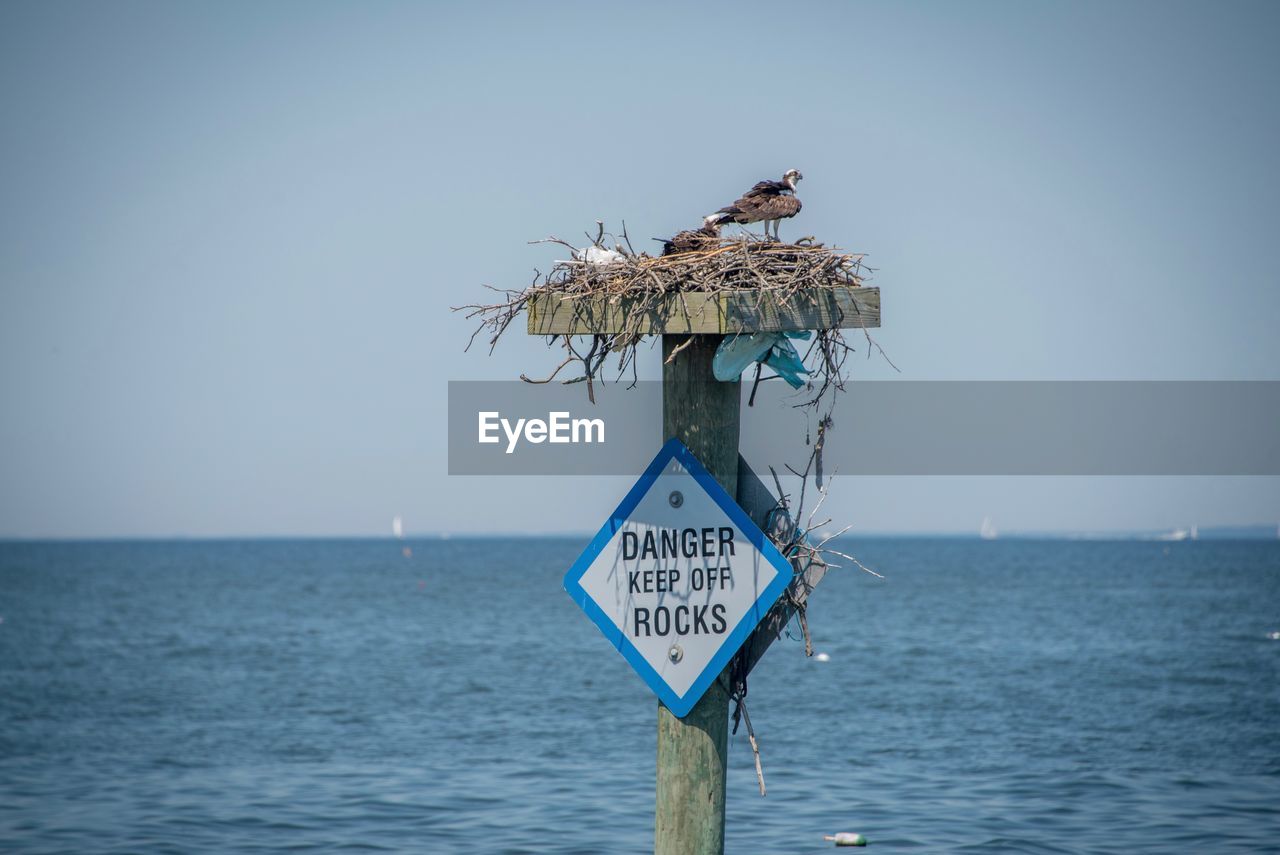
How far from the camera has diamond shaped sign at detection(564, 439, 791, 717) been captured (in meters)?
4.12

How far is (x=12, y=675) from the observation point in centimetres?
3475

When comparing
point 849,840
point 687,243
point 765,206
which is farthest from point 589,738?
point 687,243

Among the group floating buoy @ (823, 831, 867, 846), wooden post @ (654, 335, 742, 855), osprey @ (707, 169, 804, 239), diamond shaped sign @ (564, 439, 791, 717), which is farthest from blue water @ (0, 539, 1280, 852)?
diamond shaped sign @ (564, 439, 791, 717)

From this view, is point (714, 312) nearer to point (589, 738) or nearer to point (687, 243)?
point (687, 243)

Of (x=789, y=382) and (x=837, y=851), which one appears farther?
(x=837, y=851)

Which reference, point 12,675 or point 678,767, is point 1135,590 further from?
point 678,767

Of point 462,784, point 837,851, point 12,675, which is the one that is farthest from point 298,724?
point 12,675

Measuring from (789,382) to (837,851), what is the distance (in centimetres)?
820

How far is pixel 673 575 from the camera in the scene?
4133 millimetres

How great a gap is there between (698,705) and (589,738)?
16.4m

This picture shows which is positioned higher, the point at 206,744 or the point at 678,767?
the point at 678,767

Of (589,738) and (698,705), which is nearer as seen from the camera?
(698,705)

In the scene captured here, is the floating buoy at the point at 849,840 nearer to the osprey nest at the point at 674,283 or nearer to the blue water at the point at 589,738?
the blue water at the point at 589,738

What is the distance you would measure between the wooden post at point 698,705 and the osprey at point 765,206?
2.02m
